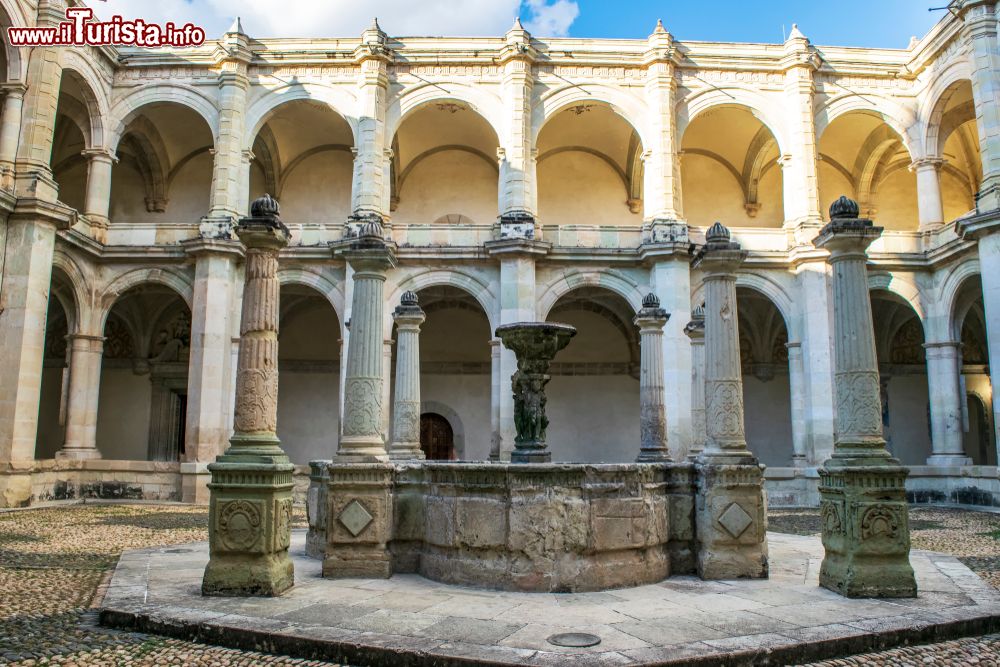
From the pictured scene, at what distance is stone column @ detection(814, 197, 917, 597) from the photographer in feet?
19.9

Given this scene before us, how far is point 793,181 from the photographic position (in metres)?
17.9

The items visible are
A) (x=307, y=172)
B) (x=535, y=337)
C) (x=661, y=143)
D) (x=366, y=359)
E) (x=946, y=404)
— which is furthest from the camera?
(x=307, y=172)

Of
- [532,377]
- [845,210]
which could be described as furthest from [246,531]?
[845,210]

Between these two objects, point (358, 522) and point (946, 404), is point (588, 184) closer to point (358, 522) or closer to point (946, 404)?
point (946, 404)

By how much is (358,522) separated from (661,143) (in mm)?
13499

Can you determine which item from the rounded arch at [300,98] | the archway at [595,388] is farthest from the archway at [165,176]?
the archway at [595,388]

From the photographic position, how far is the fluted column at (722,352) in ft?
24.0

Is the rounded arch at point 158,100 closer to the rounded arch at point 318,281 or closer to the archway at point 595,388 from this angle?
the rounded arch at point 318,281

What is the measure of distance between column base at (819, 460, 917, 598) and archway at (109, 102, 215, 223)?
62.0 feet

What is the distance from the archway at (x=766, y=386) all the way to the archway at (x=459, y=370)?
739 cm

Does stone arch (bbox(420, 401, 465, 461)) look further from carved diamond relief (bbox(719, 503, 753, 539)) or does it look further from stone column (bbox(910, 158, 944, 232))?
carved diamond relief (bbox(719, 503, 753, 539))

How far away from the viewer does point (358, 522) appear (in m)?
6.94

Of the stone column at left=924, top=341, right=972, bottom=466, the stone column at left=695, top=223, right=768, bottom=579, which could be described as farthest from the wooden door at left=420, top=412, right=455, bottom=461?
the stone column at left=695, top=223, right=768, bottom=579

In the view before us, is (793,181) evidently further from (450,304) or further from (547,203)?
(450,304)
